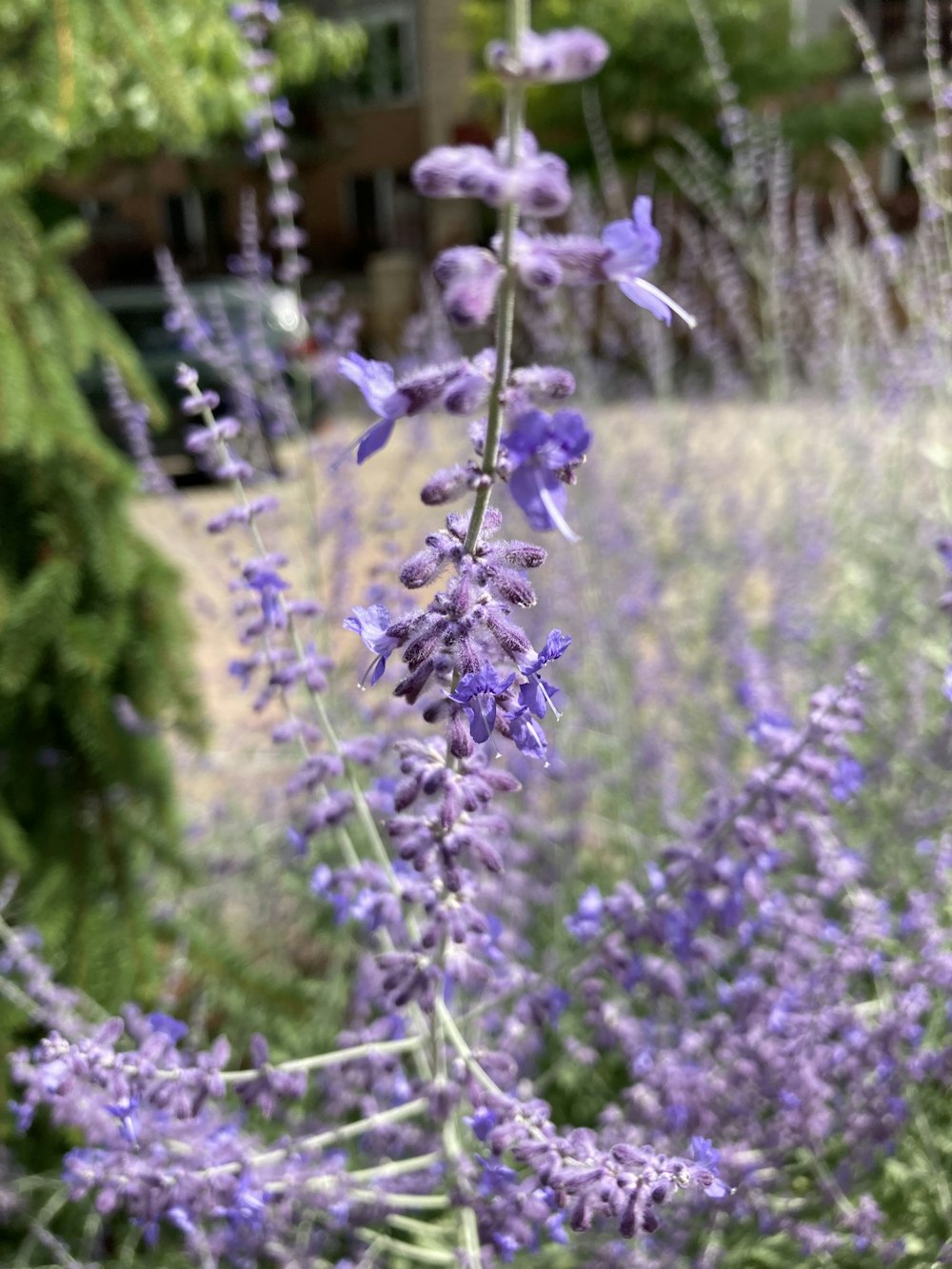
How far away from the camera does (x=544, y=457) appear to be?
0.78m

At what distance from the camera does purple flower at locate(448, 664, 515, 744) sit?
0.86m

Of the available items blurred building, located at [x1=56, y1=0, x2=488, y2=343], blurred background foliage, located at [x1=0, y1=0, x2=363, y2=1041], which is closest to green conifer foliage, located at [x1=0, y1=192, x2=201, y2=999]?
Answer: blurred background foliage, located at [x1=0, y1=0, x2=363, y2=1041]

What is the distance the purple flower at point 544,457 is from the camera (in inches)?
29.2

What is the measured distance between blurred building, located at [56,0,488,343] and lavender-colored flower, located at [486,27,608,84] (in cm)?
1808

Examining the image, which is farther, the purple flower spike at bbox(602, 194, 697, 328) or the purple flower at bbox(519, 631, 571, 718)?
the purple flower at bbox(519, 631, 571, 718)

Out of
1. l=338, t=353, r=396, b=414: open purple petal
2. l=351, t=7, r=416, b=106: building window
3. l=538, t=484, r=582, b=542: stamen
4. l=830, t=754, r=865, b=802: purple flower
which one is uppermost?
l=351, t=7, r=416, b=106: building window

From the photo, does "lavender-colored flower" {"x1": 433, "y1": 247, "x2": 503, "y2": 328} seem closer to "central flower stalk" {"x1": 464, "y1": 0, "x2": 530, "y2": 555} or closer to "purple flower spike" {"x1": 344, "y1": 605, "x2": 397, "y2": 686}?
"central flower stalk" {"x1": 464, "y1": 0, "x2": 530, "y2": 555}

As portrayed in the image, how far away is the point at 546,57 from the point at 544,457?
0.82ft

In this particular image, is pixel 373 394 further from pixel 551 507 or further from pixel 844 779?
pixel 844 779

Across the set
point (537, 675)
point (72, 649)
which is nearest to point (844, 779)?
A: point (537, 675)

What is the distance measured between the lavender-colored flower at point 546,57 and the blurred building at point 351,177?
59.3 ft

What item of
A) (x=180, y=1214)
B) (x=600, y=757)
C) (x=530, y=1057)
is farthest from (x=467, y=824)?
(x=600, y=757)

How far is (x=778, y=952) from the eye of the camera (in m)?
1.99

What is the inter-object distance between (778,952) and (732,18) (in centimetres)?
1340
